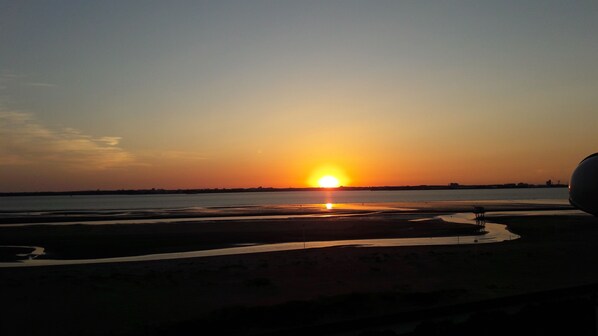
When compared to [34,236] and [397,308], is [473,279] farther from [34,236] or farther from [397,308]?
[34,236]

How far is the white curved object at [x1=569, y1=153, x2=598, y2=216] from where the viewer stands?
1731 centimetres

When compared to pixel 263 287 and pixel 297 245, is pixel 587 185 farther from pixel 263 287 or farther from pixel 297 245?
pixel 297 245

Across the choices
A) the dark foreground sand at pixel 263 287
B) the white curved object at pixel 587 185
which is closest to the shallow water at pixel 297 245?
the dark foreground sand at pixel 263 287

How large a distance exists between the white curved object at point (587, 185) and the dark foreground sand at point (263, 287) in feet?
8.08

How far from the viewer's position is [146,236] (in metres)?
38.6

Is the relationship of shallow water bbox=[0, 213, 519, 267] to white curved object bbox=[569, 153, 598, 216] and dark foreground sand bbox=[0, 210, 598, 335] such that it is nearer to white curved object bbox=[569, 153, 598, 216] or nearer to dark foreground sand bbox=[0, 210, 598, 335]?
dark foreground sand bbox=[0, 210, 598, 335]

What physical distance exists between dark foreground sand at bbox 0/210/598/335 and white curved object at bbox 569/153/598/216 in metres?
2.46

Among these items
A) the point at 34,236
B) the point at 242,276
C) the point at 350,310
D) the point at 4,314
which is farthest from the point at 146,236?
the point at 350,310

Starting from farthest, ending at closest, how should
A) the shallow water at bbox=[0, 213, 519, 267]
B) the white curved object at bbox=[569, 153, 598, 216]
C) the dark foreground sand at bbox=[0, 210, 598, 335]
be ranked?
1. the shallow water at bbox=[0, 213, 519, 267]
2. the white curved object at bbox=[569, 153, 598, 216]
3. the dark foreground sand at bbox=[0, 210, 598, 335]

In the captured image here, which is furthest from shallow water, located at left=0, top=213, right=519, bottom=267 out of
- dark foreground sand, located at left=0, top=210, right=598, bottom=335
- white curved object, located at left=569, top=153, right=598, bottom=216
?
white curved object, located at left=569, top=153, right=598, bottom=216

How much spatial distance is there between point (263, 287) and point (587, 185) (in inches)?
440

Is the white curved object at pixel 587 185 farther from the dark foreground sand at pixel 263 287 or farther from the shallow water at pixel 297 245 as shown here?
the shallow water at pixel 297 245

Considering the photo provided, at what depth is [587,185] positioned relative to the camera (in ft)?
57.5

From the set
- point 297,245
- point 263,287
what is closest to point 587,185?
point 263,287
